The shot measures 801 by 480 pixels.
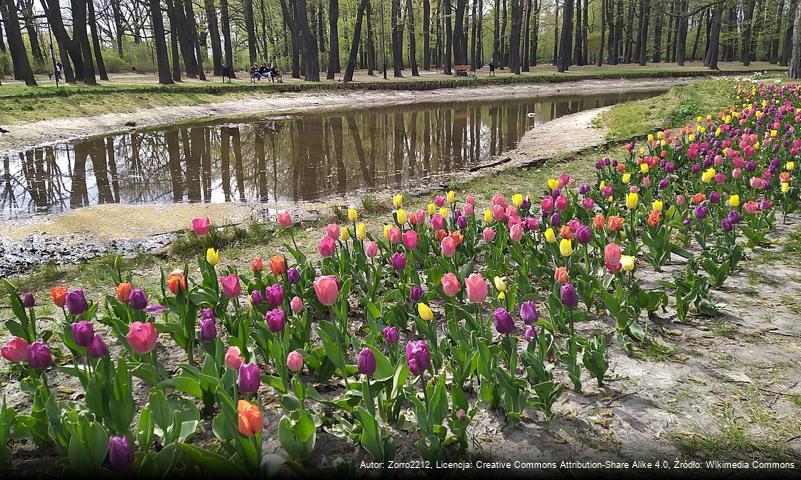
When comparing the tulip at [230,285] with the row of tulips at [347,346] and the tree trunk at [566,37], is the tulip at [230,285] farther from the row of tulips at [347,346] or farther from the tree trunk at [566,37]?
the tree trunk at [566,37]

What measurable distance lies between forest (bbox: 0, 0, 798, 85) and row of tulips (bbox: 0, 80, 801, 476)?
22283 mm

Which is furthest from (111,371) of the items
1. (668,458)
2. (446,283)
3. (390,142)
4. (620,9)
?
(620,9)

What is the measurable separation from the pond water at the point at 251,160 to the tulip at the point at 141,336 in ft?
24.3

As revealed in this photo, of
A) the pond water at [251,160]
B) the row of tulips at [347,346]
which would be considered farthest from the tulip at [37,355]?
the pond water at [251,160]

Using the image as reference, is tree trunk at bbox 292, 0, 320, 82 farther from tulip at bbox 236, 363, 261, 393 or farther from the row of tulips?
tulip at bbox 236, 363, 261, 393

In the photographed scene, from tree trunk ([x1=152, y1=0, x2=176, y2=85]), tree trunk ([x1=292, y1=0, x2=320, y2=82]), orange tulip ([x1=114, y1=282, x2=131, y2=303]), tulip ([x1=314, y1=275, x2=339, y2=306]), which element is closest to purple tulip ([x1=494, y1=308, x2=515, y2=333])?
tulip ([x1=314, y1=275, x2=339, y2=306])

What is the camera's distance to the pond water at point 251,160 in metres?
10.2

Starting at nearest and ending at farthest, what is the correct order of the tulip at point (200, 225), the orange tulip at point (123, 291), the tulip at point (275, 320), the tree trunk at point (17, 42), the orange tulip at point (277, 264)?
1. the tulip at point (275, 320)
2. the orange tulip at point (123, 291)
3. the orange tulip at point (277, 264)
4. the tulip at point (200, 225)
5. the tree trunk at point (17, 42)

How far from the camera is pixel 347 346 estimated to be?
300cm

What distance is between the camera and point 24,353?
2.53 metres

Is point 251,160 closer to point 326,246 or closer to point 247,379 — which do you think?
point 326,246

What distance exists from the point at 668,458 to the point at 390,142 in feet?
47.5

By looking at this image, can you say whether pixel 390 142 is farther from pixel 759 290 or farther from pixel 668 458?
pixel 668 458

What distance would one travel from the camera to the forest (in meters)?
28.2
